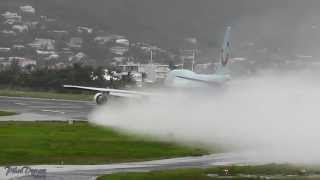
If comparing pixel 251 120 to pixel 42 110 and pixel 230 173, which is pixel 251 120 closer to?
pixel 230 173

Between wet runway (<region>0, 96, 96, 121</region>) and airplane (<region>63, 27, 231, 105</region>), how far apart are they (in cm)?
333

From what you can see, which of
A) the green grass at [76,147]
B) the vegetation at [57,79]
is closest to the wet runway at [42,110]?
the green grass at [76,147]

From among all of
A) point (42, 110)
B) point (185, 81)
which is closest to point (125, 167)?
point (42, 110)

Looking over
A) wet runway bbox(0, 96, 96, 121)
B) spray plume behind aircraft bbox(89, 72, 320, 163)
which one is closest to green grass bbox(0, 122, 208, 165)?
spray plume behind aircraft bbox(89, 72, 320, 163)

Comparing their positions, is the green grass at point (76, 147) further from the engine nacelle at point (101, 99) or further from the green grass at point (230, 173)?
the engine nacelle at point (101, 99)

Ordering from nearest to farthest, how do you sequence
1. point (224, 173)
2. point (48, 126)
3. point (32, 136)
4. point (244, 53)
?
point (224, 173) → point (32, 136) → point (48, 126) → point (244, 53)

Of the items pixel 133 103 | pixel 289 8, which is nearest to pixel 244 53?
pixel 289 8

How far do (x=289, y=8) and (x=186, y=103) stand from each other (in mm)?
84440

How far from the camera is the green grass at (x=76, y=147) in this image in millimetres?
55441

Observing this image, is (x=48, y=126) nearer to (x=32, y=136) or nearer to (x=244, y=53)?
(x=32, y=136)

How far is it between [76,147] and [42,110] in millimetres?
51487

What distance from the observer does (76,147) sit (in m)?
62.2

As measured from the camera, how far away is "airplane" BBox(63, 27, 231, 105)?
115675mm

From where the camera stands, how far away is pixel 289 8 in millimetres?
182750
